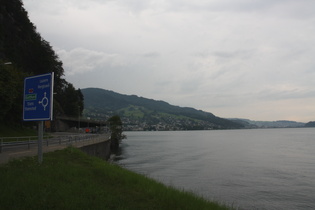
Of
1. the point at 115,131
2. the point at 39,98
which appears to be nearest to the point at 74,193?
Result: the point at 39,98

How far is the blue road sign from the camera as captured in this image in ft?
42.5

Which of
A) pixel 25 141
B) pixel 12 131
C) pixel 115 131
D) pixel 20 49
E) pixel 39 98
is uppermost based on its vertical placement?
pixel 20 49

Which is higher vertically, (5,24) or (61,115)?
(5,24)

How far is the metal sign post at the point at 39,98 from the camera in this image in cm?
1297

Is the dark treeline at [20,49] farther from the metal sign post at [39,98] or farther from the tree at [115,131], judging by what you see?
the metal sign post at [39,98]

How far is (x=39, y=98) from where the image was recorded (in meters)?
13.4

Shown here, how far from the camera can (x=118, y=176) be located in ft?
39.3

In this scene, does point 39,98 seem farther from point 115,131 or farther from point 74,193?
point 115,131

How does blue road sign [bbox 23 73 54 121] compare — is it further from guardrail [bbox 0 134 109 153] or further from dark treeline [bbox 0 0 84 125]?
dark treeline [bbox 0 0 84 125]

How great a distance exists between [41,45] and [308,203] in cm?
7377

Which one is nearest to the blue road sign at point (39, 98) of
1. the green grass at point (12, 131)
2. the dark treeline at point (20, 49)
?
the green grass at point (12, 131)

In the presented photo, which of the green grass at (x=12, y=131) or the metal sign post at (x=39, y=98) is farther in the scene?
the green grass at (x=12, y=131)

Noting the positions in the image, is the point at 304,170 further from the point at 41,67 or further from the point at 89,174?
the point at 41,67

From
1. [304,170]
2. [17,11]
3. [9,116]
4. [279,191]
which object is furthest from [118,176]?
[17,11]
